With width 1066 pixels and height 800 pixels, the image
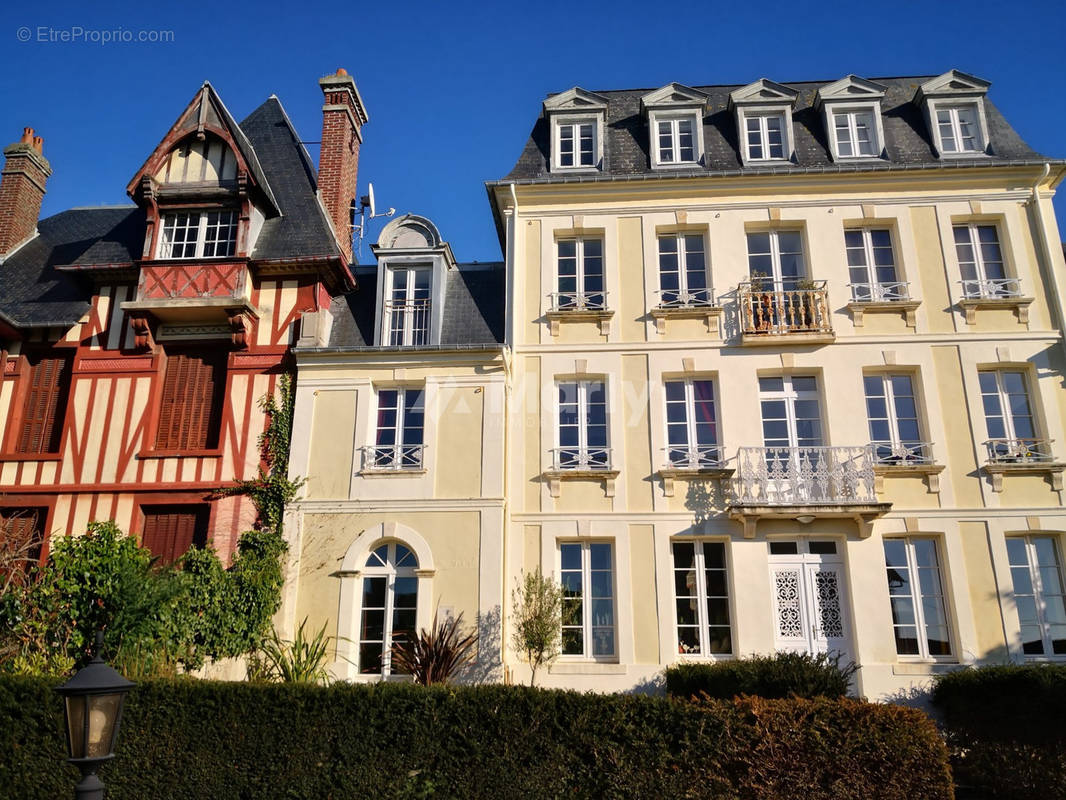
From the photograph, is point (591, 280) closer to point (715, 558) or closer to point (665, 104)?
point (665, 104)

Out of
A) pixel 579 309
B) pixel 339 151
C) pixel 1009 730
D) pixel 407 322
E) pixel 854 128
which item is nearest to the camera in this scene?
pixel 1009 730

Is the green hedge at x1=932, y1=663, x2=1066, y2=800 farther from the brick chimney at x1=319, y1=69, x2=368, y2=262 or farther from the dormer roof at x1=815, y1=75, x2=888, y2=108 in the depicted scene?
the brick chimney at x1=319, y1=69, x2=368, y2=262

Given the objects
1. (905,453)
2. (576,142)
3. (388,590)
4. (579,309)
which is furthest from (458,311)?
(905,453)

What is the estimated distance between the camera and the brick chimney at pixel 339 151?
16625 mm

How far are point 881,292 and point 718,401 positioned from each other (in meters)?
3.45

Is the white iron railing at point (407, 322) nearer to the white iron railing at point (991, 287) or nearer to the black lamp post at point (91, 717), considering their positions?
the white iron railing at point (991, 287)

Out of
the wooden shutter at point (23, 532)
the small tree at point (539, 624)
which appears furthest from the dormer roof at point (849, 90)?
the wooden shutter at point (23, 532)

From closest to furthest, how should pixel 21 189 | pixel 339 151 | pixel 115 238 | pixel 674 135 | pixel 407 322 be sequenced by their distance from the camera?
pixel 407 322 → pixel 674 135 → pixel 115 238 → pixel 339 151 → pixel 21 189

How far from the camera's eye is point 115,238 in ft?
53.6

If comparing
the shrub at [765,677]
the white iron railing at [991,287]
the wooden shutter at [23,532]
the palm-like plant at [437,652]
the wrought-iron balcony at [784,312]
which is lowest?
the shrub at [765,677]

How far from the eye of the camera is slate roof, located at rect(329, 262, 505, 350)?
49.1 ft

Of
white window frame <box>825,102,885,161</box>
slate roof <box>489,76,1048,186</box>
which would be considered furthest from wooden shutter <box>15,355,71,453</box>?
white window frame <box>825,102,885,161</box>

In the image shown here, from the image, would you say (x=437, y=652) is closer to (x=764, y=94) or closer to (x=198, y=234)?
(x=198, y=234)

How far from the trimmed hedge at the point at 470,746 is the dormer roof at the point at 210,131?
9305mm
